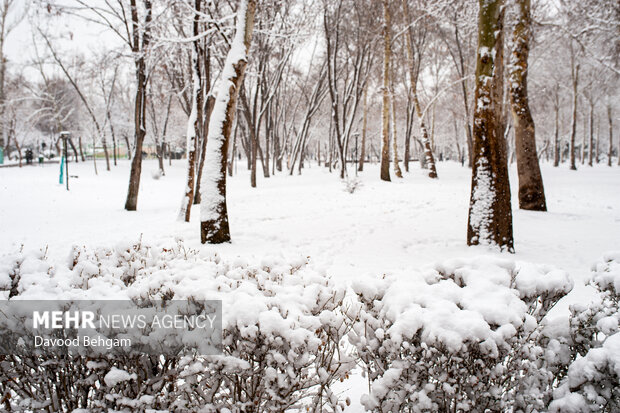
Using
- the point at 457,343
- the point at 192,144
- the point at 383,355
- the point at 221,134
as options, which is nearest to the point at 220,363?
the point at 383,355

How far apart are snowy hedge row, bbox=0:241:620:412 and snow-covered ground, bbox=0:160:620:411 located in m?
0.42

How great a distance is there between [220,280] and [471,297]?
1.57 metres

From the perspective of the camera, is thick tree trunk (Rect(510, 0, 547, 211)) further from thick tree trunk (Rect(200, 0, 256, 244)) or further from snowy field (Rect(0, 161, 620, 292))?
thick tree trunk (Rect(200, 0, 256, 244))

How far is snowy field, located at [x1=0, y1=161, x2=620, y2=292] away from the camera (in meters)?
5.75

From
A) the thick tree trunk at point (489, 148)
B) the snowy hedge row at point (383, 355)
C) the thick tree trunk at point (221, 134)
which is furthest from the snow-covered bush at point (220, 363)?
the thick tree trunk at point (489, 148)

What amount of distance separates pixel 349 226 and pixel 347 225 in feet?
0.36

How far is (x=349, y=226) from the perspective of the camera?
8023mm

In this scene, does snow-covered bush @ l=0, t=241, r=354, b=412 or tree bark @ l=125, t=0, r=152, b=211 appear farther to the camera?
tree bark @ l=125, t=0, r=152, b=211

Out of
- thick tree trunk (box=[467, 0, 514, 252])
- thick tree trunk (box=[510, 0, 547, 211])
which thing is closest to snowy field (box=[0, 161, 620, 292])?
thick tree trunk (box=[467, 0, 514, 252])

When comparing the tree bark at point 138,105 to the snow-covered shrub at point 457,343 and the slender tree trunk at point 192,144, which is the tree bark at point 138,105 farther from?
the snow-covered shrub at point 457,343

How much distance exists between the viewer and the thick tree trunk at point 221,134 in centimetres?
635

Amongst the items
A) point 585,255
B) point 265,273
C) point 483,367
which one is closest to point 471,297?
point 483,367

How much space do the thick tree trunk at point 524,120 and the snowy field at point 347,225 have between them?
0.56 meters

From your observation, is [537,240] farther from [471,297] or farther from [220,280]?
[220,280]
